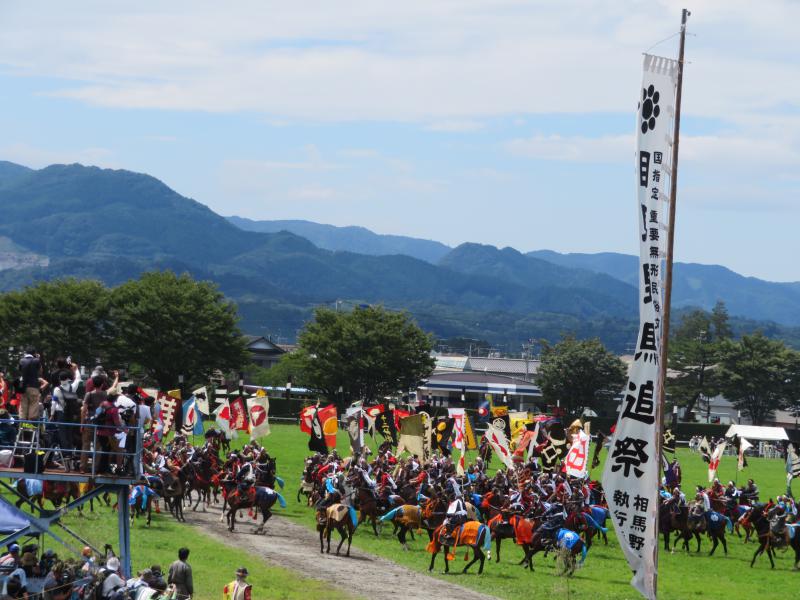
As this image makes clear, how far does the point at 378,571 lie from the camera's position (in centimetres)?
2981

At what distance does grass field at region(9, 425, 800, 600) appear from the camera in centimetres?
2752

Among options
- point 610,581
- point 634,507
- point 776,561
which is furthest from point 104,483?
point 776,561

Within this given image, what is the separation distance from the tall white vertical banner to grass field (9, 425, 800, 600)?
8.11 m

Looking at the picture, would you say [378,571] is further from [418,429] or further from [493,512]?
[418,429]

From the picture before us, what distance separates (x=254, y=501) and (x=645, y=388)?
18.2 metres

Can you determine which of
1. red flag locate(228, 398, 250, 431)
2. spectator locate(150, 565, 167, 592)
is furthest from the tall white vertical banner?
red flag locate(228, 398, 250, 431)

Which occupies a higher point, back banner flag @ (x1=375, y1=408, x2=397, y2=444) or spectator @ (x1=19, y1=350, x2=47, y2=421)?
spectator @ (x1=19, y1=350, x2=47, y2=421)

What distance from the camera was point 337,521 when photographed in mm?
31703

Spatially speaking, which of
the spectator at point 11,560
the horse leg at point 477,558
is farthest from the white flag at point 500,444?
the spectator at point 11,560

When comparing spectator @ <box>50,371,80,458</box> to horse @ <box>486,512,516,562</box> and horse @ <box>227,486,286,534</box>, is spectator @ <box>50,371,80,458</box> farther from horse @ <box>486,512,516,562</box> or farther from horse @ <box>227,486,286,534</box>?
horse @ <box>486,512,516,562</box>

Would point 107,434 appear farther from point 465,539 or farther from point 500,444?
point 500,444

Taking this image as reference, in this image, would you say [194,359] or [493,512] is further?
[194,359]

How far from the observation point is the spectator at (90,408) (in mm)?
21281

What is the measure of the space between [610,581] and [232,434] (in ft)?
75.4
